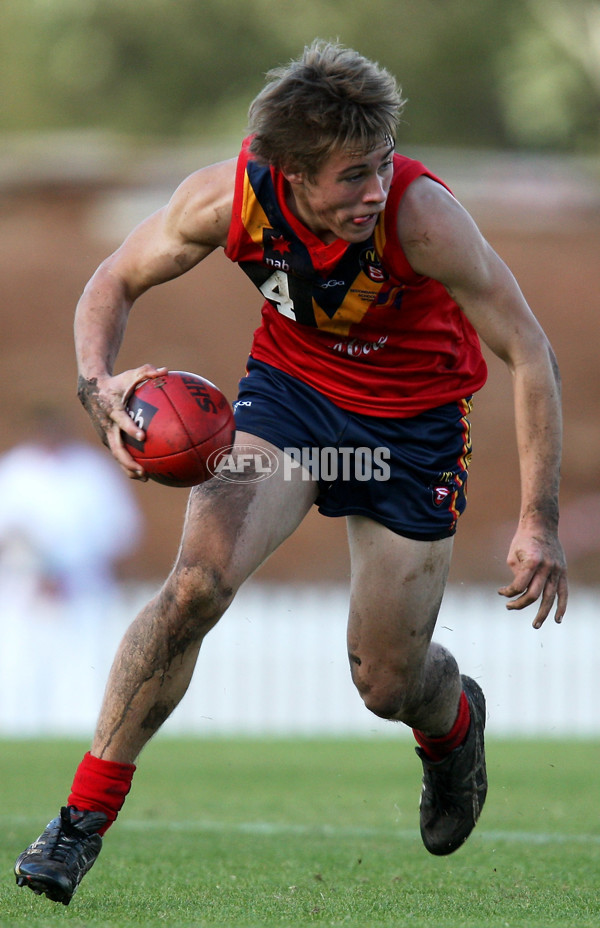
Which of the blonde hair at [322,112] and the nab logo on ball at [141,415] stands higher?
the blonde hair at [322,112]

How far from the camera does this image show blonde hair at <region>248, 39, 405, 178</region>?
3869mm

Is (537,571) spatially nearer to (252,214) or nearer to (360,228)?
(360,228)

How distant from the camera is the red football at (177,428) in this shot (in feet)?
12.9

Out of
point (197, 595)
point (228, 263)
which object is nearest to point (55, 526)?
point (197, 595)

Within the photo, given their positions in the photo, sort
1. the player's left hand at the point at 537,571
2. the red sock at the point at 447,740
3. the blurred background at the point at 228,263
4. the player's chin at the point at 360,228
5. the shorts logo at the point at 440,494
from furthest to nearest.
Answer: the blurred background at the point at 228,263, the red sock at the point at 447,740, the shorts logo at the point at 440,494, the player's chin at the point at 360,228, the player's left hand at the point at 537,571

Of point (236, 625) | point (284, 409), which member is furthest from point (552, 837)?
point (236, 625)

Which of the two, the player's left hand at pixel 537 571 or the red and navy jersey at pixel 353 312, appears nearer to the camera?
the player's left hand at pixel 537 571

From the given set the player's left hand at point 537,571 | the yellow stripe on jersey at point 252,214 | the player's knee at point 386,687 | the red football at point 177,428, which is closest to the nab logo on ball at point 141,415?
the red football at point 177,428

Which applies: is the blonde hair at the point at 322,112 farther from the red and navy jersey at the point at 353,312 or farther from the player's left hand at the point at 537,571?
the player's left hand at the point at 537,571

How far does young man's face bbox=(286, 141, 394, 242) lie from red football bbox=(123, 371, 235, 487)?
618 mm

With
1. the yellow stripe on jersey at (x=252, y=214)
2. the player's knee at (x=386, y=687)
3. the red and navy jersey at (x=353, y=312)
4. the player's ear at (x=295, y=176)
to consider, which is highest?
the player's ear at (x=295, y=176)

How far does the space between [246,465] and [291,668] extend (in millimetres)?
8261

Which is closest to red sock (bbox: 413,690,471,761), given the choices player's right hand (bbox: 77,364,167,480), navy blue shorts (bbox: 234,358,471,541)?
navy blue shorts (bbox: 234,358,471,541)

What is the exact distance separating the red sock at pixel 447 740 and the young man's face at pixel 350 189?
1.86 metres
